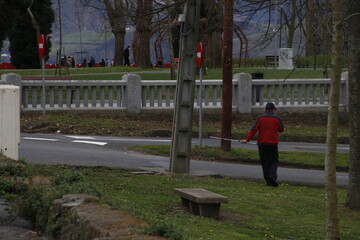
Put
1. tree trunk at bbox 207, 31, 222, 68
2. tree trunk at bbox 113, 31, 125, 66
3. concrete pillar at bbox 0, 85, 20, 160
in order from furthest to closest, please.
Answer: tree trunk at bbox 113, 31, 125, 66
tree trunk at bbox 207, 31, 222, 68
concrete pillar at bbox 0, 85, 20, 160

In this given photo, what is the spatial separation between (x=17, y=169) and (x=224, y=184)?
530cm

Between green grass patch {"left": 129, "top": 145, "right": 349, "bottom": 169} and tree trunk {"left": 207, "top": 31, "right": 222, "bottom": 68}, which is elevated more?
tree trunk {"left": 207, "top": 31, "right": 222, "bottom": 68}

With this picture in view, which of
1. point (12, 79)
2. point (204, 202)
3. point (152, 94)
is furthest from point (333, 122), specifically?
point (152, 94)

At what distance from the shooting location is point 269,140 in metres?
16.7

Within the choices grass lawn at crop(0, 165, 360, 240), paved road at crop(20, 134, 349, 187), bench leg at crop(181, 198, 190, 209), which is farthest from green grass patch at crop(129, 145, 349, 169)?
bench leg at crop(181, 198, 190, 209)

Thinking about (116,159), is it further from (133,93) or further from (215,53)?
(215,53)

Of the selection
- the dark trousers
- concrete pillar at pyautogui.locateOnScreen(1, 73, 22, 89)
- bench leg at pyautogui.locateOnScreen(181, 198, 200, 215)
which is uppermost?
concrete pillar at pyautogui.locateOnScreen(1, 73, 22, 89)

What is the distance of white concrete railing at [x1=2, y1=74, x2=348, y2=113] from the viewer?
27.0 metres

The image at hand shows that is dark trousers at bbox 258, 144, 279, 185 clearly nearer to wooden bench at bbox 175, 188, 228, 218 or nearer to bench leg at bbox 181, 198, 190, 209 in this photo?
bench leg at bbox 181, 198, 190, 209

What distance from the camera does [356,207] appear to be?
14.2 meters

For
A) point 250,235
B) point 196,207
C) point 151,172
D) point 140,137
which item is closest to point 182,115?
point 151,172

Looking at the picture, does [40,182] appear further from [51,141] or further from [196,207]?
[51,141]

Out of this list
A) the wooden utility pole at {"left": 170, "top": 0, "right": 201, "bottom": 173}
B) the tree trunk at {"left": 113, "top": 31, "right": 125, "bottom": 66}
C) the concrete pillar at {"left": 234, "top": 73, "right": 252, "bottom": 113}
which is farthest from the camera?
the tree trunk at {"left": 113, "top": 31, "right": 125, "bottom": 66}

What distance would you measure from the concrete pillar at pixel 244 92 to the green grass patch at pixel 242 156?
621cm
